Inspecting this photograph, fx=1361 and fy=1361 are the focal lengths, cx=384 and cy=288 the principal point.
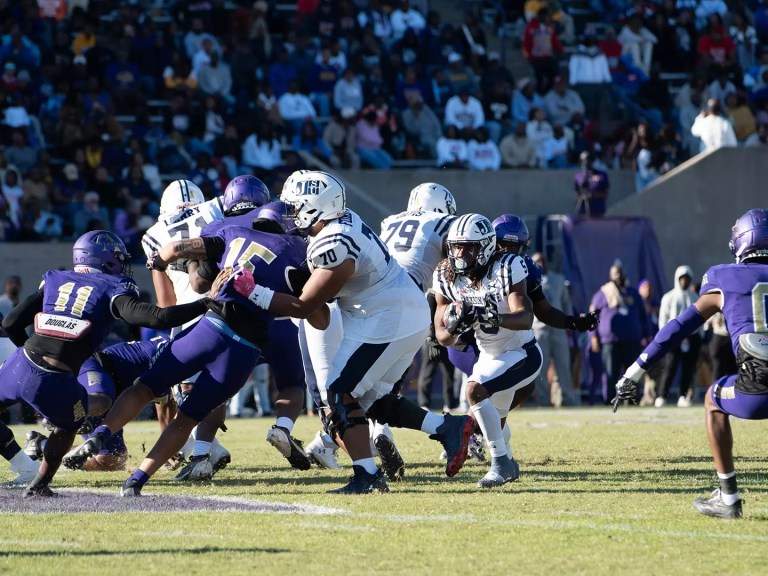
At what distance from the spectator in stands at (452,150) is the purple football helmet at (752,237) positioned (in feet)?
41.5

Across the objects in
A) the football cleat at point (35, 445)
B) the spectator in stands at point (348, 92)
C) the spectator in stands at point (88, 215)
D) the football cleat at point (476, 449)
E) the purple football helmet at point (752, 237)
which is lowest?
the football cleat at point (476, 449)

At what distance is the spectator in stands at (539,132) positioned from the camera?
1958cm

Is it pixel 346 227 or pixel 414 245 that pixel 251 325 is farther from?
pixel 414 245

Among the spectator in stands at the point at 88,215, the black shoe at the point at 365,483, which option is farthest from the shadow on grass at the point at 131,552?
the spectator in stands at the point at 88,215

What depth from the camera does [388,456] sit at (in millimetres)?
7906

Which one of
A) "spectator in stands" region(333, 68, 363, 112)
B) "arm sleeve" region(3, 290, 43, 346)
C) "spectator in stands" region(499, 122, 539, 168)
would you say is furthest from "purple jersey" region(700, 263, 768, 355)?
"spectator in stands" region(333, 68, 363, 112)

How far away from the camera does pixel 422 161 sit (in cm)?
1909

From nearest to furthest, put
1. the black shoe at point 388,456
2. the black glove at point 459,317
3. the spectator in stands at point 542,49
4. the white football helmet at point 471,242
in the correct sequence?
the black glove at point 459,317, the black shoe at point 388,456, the white football helmet at point 471,242, the spectator in stands at point 542,49

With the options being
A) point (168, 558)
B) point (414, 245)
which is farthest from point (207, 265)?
point (168, 558)

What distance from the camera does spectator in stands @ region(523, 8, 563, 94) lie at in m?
20.9

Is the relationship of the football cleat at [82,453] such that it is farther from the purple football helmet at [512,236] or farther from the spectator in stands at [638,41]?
the spectator in stands at [638,41]

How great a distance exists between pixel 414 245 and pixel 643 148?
461 inches

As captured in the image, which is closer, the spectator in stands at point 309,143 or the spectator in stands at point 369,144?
the spectator in stands at point 309,143

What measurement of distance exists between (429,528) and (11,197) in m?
11.7
